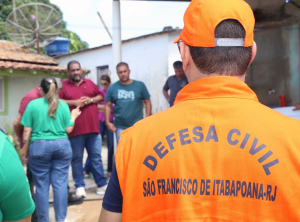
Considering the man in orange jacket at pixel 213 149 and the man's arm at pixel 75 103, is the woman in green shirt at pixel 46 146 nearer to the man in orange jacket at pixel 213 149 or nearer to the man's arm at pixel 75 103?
the man's arm at pixel 75 103

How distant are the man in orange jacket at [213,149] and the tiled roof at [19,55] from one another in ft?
35.3

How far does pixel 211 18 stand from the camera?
0.91 meters

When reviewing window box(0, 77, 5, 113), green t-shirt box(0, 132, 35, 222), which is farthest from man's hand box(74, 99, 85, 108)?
window box(0, 77, 5, 113)

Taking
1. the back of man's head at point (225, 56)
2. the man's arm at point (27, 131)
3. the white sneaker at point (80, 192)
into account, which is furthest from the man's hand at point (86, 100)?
the back of man's head at point (225, 56)

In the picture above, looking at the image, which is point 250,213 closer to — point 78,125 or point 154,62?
point 78,125

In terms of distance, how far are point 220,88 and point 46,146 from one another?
283cm

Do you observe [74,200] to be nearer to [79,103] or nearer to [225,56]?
[79,103]

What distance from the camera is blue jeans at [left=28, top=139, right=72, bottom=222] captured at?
3312 mm

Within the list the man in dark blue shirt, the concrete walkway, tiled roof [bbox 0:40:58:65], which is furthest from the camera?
tiled roof [bbox 0:40:58:65]

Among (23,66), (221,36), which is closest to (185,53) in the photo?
(221,36)

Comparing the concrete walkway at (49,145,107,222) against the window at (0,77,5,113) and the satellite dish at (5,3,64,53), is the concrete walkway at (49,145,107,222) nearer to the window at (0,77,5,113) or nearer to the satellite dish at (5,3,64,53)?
the window at (0,77,5,113)

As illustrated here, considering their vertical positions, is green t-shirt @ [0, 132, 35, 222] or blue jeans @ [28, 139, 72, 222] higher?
green t-shirt @ [0, 132, 35, 222]

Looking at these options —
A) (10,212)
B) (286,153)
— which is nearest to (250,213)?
(286,153)

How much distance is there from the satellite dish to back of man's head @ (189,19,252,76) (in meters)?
10.9
